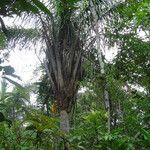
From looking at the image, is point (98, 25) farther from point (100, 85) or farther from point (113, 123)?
point (113, 123)

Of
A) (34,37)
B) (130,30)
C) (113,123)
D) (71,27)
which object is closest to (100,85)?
(113,123)

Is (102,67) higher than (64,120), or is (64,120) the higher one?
(102,67)

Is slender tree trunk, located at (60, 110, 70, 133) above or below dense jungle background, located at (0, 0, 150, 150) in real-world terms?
below

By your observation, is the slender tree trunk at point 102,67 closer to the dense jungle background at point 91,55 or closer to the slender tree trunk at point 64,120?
the dense jungle background at point 91,55

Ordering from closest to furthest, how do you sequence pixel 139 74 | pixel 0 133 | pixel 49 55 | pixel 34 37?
pixel 0 133, pixel 139 74, pixel 49 55, pixel 34 37

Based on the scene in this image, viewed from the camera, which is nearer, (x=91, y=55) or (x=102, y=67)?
(x=102, y=67)

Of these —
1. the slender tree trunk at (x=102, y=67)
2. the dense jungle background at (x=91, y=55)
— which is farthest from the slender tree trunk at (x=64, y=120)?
the slender tree trunk at (x=102, y=67)

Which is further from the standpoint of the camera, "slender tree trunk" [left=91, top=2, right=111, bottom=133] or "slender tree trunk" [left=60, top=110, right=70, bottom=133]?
"slender tree trunk" [left=60, top=110, right=70, bottom=133]

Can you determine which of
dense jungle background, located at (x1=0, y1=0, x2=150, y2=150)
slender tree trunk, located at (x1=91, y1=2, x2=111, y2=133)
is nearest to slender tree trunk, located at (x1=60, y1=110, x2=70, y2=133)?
dense jungle background, located at (x1=0, y1=0, x2=150, y2=150)

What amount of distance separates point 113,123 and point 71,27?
3.40 m

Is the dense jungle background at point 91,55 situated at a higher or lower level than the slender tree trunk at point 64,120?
higher

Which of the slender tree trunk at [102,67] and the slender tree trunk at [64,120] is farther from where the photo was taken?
the slender tree trunk at [64,120]

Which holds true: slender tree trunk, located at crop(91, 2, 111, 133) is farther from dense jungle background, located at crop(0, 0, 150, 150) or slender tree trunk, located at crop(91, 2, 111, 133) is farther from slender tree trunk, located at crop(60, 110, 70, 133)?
slender tree trunk, located at crop(60, 110, 70, 133)

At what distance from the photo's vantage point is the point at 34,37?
29.6 feet
